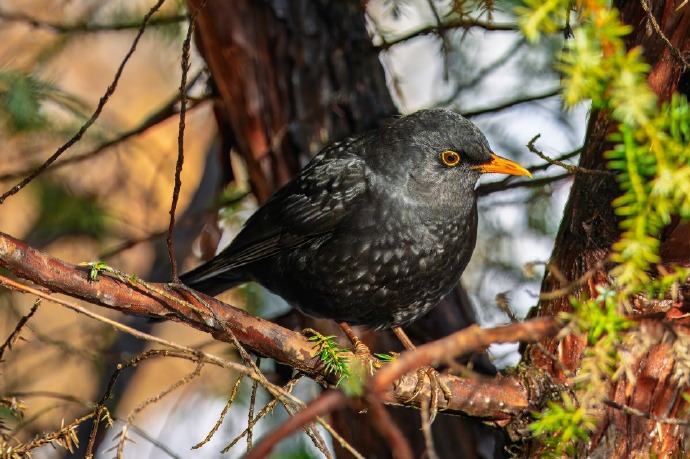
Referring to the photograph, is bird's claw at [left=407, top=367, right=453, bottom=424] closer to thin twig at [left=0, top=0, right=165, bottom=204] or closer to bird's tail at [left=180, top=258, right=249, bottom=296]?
bird's tail at [left=180, top=258, right=249, bottom=296]

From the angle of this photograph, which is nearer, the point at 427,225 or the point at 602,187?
the point at 602,187

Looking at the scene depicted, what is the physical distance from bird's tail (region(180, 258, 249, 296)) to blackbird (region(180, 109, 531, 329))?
0.4 inches

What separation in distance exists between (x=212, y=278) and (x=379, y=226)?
112cm

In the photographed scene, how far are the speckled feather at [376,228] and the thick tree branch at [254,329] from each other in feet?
1.56

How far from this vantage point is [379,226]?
3486mm

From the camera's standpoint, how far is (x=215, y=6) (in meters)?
4.31

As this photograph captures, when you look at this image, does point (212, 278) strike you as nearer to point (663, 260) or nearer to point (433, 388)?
point (433, 388)

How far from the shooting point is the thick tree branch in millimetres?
1746

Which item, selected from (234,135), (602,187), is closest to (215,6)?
(234,135)

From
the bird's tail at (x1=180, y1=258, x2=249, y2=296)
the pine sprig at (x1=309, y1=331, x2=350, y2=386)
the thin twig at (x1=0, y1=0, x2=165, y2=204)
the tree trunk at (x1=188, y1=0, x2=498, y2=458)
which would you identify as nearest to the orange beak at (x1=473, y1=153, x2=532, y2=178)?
the tree trunk at (x1=188, y1=0, x2=498, y2=458)

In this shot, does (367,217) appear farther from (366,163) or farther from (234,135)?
(234,135)

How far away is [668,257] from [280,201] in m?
1.87

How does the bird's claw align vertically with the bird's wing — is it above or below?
below

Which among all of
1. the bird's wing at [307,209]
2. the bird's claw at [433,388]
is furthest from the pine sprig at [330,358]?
the bird's wing at [307,209]
